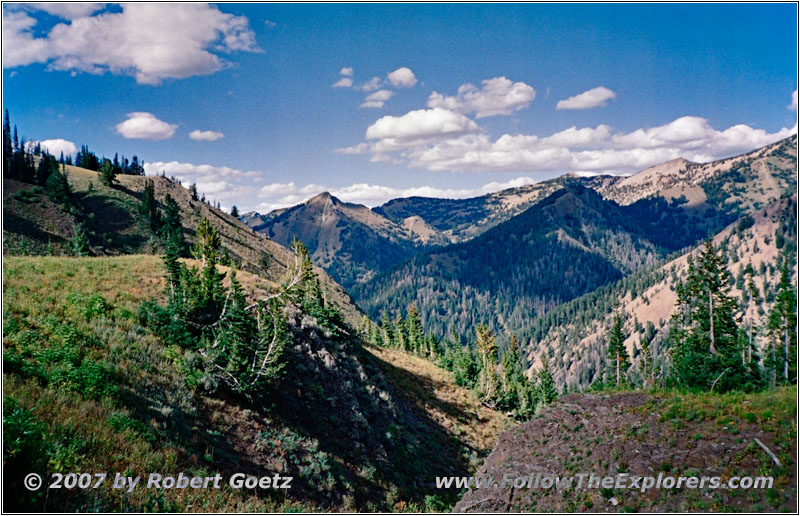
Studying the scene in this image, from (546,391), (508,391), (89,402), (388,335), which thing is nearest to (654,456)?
(89,402)

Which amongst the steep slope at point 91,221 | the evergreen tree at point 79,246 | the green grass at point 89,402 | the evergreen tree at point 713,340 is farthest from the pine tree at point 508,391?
the evergreen tree at point 79,246

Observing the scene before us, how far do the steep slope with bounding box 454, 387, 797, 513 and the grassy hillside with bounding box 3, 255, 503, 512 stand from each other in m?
7.12

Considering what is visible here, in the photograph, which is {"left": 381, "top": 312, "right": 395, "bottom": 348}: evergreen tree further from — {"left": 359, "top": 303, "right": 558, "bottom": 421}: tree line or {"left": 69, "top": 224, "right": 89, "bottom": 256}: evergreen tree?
{"left": 69, "top": 224, "right": 89, "bottom": 256}: evergreen tree

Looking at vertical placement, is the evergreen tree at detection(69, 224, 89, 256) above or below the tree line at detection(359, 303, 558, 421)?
above

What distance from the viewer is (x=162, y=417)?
699 inches

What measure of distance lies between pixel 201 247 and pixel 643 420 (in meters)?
31.0

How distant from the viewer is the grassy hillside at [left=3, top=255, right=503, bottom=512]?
492 inches

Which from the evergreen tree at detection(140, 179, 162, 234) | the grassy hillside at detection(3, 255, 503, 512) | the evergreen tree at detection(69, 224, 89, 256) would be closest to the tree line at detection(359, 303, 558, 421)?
the grassy hillside at detection(3, 255, 503, 512)

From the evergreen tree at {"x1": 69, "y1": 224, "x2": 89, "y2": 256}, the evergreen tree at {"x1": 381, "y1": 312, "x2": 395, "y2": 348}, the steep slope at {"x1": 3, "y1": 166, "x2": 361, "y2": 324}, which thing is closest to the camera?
the evergreen tree at {"x1": 69, "y1": 224, "x2": 89, "y2": 256}

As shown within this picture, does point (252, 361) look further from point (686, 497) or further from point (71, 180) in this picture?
point (71, 180)

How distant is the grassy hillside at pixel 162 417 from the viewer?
12.5m

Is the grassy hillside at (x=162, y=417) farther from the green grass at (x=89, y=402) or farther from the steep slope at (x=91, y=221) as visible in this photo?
the steep slope at (x=91, y=221)

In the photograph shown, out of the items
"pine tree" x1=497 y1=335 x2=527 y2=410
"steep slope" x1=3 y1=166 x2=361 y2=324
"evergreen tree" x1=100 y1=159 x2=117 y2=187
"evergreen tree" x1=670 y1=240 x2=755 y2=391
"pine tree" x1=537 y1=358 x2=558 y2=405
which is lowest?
"pine tree" x1=537 y1=358 x2=558 y2=405

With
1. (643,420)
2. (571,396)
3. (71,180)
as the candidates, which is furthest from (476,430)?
(71,180)
